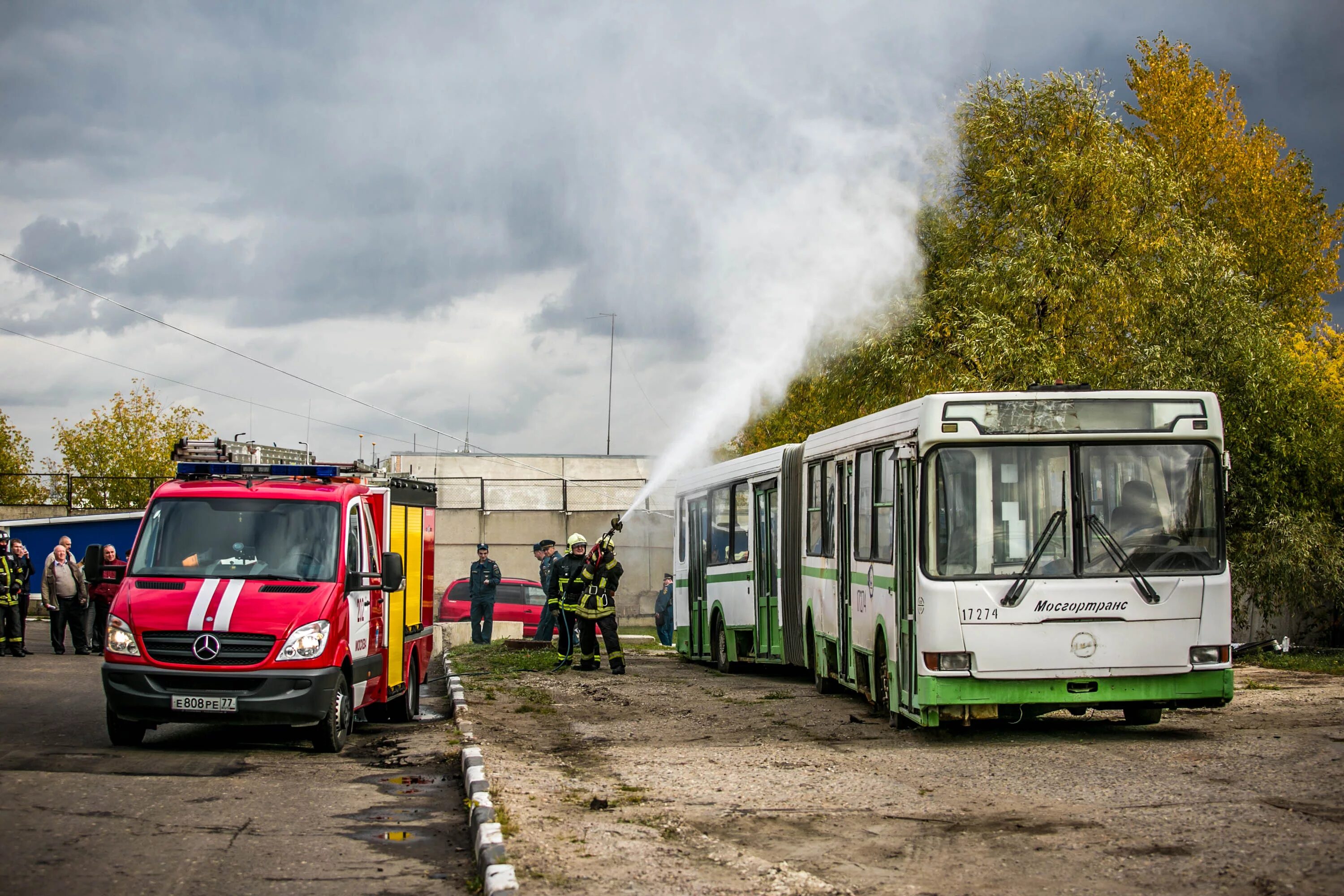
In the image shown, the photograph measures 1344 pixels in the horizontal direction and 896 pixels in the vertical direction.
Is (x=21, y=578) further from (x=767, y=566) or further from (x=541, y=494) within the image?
(x=541, y=494)

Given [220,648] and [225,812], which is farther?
[220,648]

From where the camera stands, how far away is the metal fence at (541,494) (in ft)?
161

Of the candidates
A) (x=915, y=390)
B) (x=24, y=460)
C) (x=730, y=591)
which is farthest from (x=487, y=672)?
(x=24, y=460)

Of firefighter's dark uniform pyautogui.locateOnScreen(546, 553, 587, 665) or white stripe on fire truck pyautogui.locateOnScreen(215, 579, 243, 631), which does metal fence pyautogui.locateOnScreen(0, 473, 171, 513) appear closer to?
firefighter's dark uniform pyautogui.locateOnScreen(546, 553, 587, 665)

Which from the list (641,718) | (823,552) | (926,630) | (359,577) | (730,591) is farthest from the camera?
(730,591)

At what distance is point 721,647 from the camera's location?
2172cm

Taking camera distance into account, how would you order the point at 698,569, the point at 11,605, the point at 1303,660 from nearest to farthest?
1. the point at 1303,660
2. the point at 11,605
3. the point at 698,569

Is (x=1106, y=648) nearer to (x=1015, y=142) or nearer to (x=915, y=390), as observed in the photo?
(x=915, y=390)

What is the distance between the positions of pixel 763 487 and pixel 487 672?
198 inches

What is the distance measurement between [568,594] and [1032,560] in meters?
10.3

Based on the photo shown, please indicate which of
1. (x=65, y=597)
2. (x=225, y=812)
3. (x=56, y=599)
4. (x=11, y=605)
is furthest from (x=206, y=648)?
(x=56, y=599)

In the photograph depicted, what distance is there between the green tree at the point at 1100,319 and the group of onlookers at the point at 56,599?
46.4 ft

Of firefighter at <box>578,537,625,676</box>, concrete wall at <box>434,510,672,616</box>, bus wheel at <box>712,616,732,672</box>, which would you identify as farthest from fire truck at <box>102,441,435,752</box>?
concrete wall at <box>434,510,672,616</box>

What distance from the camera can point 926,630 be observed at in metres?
11.1
